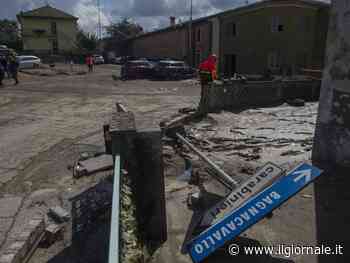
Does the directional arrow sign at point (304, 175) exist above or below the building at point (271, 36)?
below

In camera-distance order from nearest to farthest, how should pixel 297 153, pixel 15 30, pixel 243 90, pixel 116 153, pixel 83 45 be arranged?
pixel 116 153, pixel 297 153, pixel 243 90, pixel 83 45, pixel 15 30

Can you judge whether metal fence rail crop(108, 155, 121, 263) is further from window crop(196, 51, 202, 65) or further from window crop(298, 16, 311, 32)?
Result: window crop(196, 51, 202, 65)

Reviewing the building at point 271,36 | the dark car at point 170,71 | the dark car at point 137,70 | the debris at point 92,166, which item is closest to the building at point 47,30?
the dark car at point 137,70

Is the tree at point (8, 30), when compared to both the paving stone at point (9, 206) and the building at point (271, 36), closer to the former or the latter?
the building at point (271, 36)

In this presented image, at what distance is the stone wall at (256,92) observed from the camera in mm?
11424

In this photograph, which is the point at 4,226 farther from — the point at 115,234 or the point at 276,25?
the point at 276,25

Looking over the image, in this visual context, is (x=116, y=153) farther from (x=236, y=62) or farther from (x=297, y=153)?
(x=236, y=62)

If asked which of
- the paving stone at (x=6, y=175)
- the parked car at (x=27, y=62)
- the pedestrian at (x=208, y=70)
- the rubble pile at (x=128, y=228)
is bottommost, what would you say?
the paving stone at (x=6, y=175)

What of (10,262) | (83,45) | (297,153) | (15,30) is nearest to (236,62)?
Result: (297,153)

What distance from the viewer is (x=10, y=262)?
10.1 ft

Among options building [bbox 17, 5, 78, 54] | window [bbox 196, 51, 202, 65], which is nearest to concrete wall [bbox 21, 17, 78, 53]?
building [bbox 17, 5, 78, 54]

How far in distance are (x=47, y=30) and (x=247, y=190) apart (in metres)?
63.8

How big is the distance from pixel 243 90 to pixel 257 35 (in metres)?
17.8

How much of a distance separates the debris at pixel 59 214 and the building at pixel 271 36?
24.1 m
